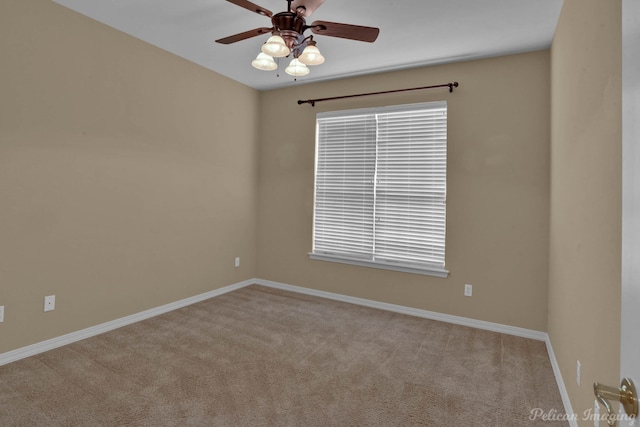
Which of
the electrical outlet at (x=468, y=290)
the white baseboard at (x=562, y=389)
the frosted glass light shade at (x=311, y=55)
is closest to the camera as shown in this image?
the white baseboard at (x=562, y=389)

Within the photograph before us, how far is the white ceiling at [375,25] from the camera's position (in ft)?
8.59

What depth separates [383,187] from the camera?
403 cm

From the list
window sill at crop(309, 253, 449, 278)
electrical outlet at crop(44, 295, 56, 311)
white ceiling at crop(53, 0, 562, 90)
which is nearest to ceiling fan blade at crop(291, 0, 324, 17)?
white ceiling at crop(53, 0, 562, 90)

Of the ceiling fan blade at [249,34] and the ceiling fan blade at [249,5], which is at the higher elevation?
the ceiling fan blade at [249,5]

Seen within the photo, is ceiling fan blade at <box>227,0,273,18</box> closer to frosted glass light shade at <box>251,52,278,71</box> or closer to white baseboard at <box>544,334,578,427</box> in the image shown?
frosted glass light shade at <box>251,52,278,71</box>

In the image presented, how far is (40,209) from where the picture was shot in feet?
8.93

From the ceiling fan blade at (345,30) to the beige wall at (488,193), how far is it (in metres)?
1.75

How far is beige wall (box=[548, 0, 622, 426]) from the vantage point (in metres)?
1.35

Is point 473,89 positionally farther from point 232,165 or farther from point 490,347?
point 232,165

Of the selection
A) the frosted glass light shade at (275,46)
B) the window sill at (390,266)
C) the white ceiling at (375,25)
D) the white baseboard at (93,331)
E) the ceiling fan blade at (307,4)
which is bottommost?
the white baseboard at (93,331)

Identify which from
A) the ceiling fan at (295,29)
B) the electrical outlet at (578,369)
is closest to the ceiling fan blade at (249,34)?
the ceiling fan at (295,29)

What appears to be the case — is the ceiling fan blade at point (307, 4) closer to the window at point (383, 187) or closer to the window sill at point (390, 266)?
the window at point (383, 187)

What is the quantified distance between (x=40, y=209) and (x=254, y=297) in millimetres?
2327

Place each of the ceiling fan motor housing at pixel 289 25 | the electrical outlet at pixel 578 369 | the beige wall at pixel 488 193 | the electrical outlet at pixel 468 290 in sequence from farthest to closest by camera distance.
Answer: the electrical outlet at pixel 468 290
the beige wall at pixel 488 193
the ceiling fan motor housing at pixel 289 25
the electrical outlet at pixel 578 369
